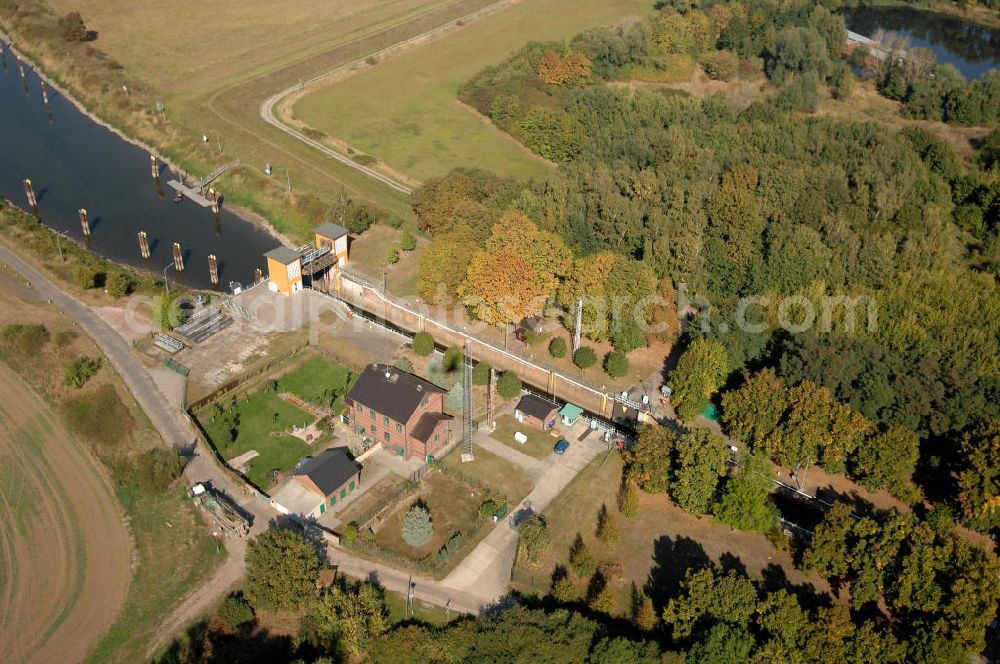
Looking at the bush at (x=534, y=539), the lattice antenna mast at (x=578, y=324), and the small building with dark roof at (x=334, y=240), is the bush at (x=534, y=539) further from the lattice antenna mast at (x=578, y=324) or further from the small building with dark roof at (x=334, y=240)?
the small building with dark roof at (x=334, y=240)

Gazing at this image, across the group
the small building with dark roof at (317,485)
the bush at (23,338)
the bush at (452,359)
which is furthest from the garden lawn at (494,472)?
the bush at (23,338)

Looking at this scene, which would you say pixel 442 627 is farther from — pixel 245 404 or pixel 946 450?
pixel 946 450

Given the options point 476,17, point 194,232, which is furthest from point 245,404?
point 476,17

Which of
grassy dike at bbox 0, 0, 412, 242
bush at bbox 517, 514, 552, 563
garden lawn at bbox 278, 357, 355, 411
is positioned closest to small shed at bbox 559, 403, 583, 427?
bush at bbox 517, 514, 552, 563

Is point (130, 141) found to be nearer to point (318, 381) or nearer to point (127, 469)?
point (318, 381)

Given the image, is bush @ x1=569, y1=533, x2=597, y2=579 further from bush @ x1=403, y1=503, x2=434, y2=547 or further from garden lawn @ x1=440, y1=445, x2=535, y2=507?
bush @ x1=403, y1=503, x2=434, y2=547

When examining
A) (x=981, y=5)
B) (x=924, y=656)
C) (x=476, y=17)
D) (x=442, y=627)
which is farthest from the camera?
(x=981, y=5)

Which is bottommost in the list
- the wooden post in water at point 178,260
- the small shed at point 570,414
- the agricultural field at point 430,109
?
the wooden post in water at point 178,260
